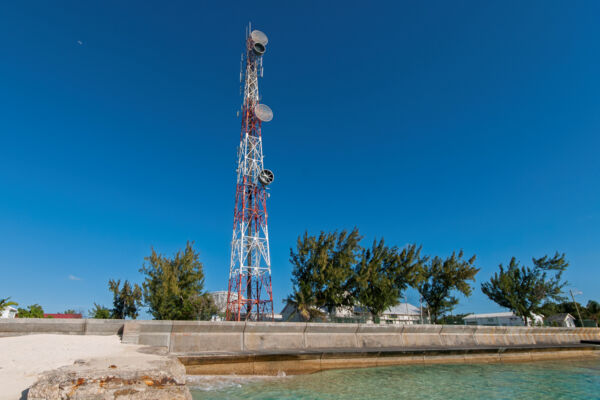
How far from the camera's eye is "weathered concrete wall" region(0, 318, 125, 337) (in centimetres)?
1110

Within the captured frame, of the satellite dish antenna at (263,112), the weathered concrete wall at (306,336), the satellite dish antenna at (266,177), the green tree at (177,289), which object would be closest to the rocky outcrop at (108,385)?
the weathered concrete wall at (306,336)

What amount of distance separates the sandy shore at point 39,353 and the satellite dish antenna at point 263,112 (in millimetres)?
27929

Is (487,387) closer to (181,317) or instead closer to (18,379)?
(18,379)

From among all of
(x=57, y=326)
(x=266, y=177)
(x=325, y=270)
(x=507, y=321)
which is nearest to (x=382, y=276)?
(x=325, y=270)

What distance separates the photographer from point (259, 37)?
3772 centimetres

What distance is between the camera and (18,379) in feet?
20.8

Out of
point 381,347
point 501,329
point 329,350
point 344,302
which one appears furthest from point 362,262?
point 329,350

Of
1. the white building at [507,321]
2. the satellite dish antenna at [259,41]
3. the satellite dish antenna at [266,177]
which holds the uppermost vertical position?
the satellite dish antenna at [259,41]

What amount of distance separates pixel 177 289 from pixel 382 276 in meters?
19.5

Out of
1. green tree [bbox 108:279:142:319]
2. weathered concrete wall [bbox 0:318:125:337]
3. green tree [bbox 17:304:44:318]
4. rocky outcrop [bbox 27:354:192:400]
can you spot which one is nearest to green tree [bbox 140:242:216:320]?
green tree [bbox 108:279:142:319]

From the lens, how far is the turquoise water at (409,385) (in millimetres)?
8797

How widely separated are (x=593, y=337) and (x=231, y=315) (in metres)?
32.4

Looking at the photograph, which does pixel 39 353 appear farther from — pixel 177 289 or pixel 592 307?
pixel 592 307

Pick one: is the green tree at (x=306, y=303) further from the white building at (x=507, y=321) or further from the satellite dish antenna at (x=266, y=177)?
the white building at (x=507, y=321)
